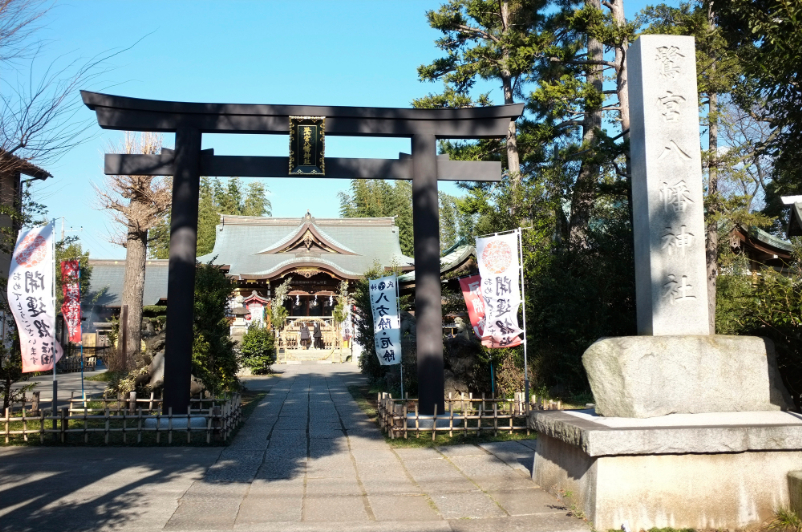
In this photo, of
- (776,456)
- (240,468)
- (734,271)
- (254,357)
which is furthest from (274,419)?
(734,271)

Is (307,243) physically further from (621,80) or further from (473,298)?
(473,298)

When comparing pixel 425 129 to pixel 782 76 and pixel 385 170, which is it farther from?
pixel 782 76

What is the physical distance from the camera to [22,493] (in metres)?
5.64

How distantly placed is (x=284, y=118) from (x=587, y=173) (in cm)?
735

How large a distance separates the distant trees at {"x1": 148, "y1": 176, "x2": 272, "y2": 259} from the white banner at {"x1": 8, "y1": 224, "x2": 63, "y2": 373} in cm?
3684

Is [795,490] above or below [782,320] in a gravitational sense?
below

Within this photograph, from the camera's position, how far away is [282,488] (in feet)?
19.7

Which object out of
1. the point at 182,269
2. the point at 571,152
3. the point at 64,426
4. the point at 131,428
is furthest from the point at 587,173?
the point at 64,426

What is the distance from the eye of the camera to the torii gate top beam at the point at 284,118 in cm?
886

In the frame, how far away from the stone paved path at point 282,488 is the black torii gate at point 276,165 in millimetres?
1542

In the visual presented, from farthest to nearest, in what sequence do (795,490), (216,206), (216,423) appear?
(216,206)
(216,423)
(795,490)

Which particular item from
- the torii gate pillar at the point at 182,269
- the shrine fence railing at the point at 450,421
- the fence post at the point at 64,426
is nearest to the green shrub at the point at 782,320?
the shrine fence railing at the point at 450,421

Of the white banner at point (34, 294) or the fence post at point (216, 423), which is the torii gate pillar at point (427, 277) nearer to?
the fence post at point (216, 423)

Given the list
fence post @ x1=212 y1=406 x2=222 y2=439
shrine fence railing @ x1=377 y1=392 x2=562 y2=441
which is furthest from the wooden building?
shrine fence railing @ x1=377 y1=392 x2=562 y2=441
